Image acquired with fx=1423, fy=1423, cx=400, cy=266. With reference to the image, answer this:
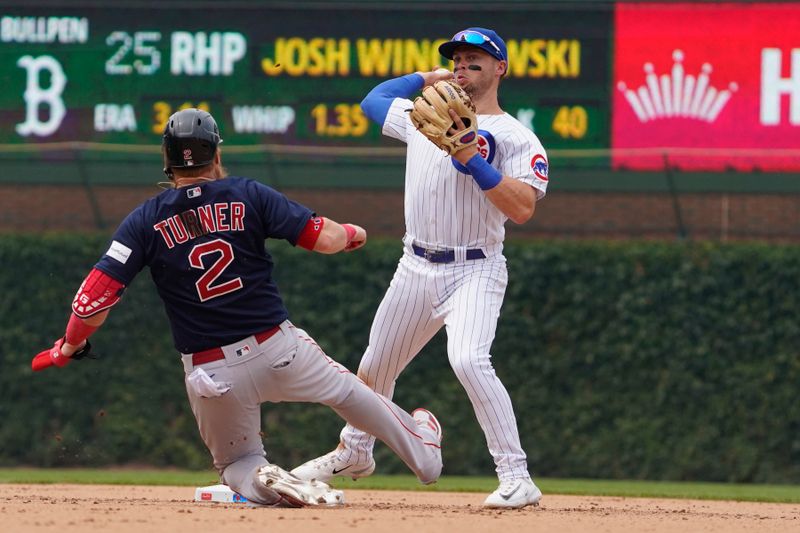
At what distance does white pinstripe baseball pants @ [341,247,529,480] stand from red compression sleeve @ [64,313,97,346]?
4.53 feet

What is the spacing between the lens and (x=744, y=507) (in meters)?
7.63

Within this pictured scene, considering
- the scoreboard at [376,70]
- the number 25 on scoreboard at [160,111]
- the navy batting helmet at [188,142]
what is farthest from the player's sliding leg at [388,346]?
the number 25 on scoreboard at [160,111]

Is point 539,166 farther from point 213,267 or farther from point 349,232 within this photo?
point 213,267

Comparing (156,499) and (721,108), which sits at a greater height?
(721,108)

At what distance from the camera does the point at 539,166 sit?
623 centimetres

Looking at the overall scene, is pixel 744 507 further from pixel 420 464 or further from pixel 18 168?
pixel 18 168

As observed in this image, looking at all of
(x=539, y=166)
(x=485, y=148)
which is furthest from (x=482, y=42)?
(x=539, y=166)

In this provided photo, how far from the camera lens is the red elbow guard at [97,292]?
18.3 feet

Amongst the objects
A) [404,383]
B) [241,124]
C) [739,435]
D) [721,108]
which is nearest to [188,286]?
[404,383]

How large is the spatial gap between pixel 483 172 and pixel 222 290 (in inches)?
48.4

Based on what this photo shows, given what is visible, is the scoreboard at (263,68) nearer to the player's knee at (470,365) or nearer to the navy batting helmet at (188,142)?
the player's knee at (470,365)

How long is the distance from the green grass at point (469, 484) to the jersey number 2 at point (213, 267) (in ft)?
12.0

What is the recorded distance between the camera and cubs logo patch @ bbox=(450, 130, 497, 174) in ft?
20.6

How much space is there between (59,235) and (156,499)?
4.53 metres
